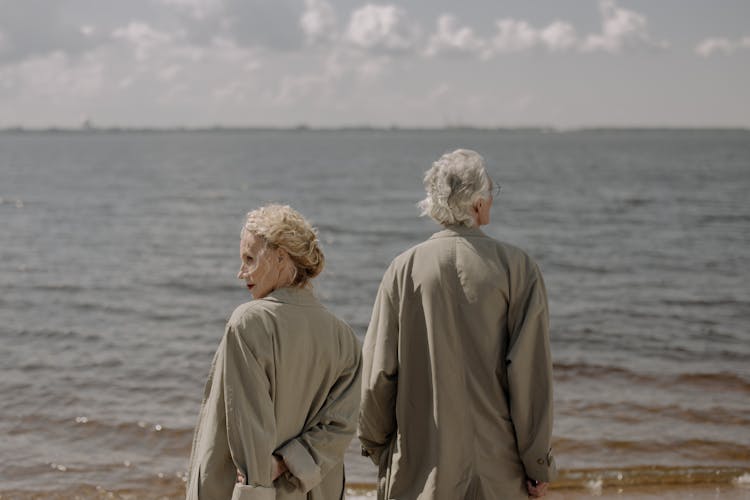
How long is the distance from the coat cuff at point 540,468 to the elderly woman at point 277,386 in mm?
744

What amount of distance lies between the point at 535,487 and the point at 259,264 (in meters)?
1.42

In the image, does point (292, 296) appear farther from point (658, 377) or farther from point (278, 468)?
point (658, 377)

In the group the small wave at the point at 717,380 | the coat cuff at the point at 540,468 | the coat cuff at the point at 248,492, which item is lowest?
the small wave at the point at 717,380

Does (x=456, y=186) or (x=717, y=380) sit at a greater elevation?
(x=456, y=186)

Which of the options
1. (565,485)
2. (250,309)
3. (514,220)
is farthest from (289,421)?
(514,220)

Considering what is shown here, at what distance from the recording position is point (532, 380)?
3229 mm

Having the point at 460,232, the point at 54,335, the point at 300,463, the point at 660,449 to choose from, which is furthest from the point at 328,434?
the point at 54,335

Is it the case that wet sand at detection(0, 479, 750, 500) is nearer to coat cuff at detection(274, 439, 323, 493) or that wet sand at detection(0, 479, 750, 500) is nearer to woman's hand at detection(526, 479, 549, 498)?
woman's hand at detection(526, 479, 549, 498)

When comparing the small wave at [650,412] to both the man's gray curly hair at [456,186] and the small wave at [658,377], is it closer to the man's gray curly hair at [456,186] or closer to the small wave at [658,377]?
the small wave at [658,377]

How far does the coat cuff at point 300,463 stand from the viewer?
278cm

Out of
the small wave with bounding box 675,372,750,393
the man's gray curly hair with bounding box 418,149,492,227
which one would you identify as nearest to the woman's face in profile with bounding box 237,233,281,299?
the man's gray curly hair with bounding box 418,149,492,227

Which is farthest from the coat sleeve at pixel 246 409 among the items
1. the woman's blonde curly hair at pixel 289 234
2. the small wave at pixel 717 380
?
the small wave at pixel 717 380

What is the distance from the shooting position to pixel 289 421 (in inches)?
111

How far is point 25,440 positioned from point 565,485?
469 centimetres
